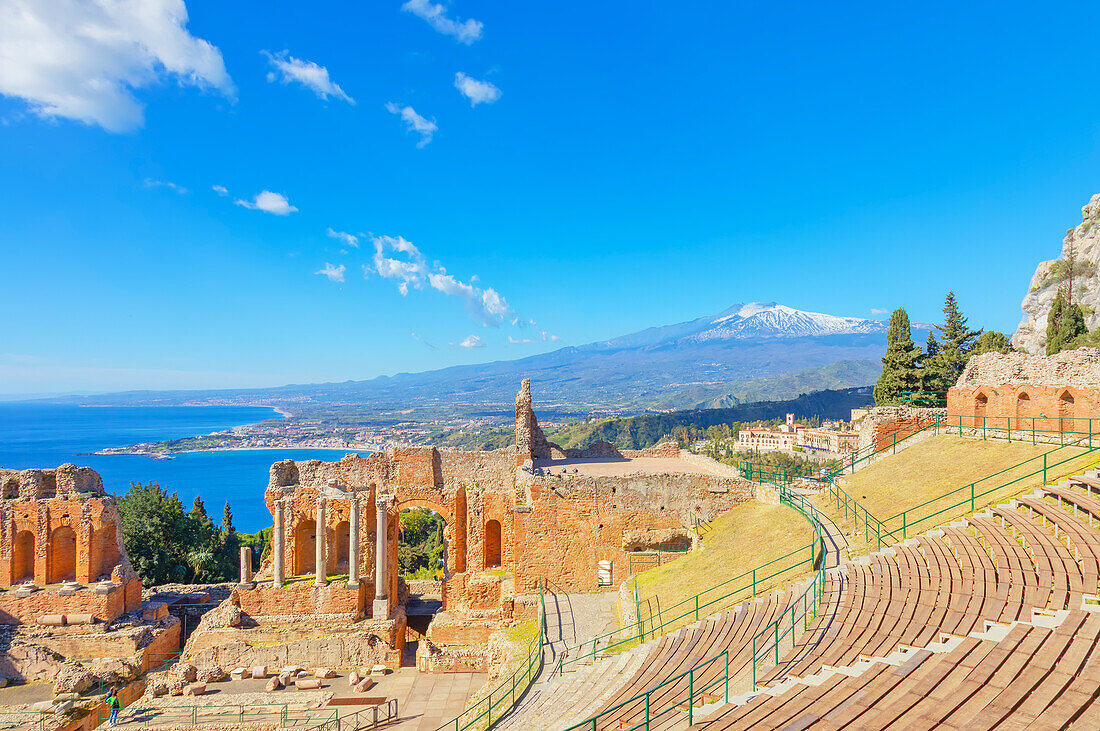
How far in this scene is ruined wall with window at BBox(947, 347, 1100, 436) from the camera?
62.7 ft

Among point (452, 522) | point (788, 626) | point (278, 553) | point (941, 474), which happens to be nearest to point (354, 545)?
point (278, 553)

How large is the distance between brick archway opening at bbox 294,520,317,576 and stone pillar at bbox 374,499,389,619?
4.43 m

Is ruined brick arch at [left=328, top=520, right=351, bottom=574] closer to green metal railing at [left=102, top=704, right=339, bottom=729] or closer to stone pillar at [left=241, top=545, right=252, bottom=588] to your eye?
stone pillar at [left=241, top=545, right=252, bottom=588]

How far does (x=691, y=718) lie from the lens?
8766 mm

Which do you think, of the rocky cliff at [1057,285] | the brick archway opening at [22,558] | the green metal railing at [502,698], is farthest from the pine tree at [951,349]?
the brick archway opening at [22,558]

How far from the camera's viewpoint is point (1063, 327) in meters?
33.1

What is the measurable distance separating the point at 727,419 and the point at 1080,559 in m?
148

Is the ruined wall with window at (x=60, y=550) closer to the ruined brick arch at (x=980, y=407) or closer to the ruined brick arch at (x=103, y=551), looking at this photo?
the ruined brick arch at (x=103, y=551)

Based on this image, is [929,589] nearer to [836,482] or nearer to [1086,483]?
[1086,483]

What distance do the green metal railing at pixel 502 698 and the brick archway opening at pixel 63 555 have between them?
18922 millimetres

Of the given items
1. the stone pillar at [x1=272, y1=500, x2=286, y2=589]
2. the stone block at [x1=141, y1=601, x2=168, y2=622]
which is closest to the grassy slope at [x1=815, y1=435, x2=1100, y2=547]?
the stone pillar at [x1=272, y1=500, x2=286, y2=589]

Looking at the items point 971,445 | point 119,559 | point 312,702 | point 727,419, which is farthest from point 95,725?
point 727,419

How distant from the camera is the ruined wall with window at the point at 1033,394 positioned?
752 inches

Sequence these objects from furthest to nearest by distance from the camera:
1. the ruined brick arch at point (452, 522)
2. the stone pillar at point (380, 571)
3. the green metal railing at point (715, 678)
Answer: the ruined brick arch at point (452, 522), the stone pillar at point (380, 571), the green metal railing at point (715, 678)
